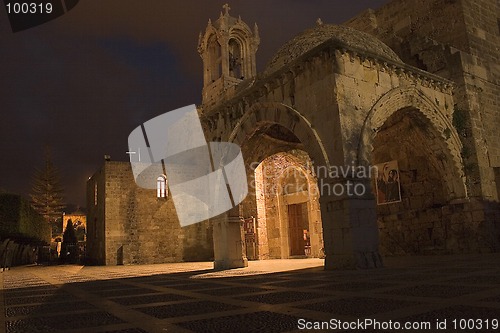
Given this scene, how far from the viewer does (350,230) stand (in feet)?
27.5

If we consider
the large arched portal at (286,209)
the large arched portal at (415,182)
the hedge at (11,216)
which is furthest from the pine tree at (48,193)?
the large arched portal at (415,182)

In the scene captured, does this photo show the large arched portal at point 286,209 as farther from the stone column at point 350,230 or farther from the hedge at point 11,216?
the hedge at point 11,216

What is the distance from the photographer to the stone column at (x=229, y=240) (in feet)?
39.8

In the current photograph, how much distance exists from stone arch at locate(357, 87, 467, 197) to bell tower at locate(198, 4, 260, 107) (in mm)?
20513

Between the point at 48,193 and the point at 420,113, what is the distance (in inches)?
2173

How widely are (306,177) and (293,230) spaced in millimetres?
2784

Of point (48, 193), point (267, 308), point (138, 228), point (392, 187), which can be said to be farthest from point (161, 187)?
point (48, 193)

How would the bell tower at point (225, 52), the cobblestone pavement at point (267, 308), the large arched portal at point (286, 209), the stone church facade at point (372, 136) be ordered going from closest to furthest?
the cobblestone pavement at point (267, 308)
the stone church facade at point (372, 136)
the large arched portal at point (286, 209)
the bell tower at point (225, 52)

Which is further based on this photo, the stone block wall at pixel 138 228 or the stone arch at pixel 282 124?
the stone block wall at pixel 138 228

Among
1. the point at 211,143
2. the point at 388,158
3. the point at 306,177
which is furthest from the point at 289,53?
the point at 306,177

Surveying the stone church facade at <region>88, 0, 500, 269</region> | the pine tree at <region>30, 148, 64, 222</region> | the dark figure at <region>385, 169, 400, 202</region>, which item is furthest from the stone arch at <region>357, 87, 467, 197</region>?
the pine tree at <region>30, 148, 64, 222</region>

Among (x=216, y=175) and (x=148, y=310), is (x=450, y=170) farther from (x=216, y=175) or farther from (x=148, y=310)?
(x=148, y=310)

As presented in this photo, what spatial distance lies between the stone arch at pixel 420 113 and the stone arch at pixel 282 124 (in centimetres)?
98

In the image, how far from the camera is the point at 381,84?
32.8 feet
